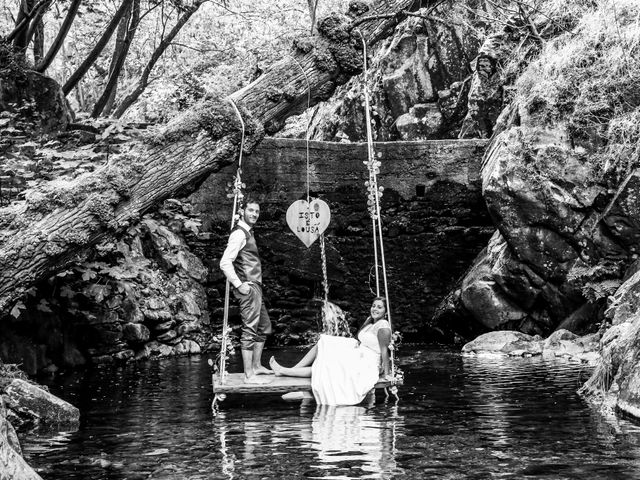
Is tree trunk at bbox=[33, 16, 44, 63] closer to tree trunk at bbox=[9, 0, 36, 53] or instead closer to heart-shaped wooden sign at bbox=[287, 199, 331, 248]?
tree trunk at bbox=[9, 0, 36, 53]

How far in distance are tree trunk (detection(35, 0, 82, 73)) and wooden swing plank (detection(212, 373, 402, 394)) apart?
6699 millimetres

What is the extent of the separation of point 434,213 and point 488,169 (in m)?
1.79

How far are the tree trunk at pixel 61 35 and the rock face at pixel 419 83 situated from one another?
25.3 feet

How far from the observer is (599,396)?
7.33 metres

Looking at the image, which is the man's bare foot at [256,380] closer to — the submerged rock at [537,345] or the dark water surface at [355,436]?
the dark water surface at [355,436]

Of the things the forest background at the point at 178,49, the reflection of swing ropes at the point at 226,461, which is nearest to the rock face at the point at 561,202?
the forest background at the point at 178,49

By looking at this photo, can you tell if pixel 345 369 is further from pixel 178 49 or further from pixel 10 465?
pixel 178 49

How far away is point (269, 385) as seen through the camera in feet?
24.3

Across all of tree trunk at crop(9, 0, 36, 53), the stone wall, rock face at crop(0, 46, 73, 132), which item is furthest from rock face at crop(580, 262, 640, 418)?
tree trunk at crop(9, 0, 36, 53)

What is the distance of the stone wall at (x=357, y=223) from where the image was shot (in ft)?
48.1

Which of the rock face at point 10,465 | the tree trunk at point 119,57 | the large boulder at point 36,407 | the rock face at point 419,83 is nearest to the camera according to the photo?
the rock face at point 10,465

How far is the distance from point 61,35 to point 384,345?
740 centimetres

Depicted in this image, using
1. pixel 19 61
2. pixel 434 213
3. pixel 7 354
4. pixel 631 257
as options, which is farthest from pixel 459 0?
pixel 7 354

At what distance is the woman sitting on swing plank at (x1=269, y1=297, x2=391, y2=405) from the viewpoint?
756cm
